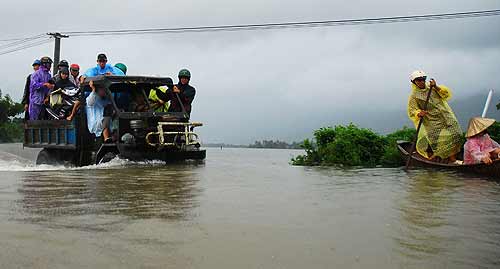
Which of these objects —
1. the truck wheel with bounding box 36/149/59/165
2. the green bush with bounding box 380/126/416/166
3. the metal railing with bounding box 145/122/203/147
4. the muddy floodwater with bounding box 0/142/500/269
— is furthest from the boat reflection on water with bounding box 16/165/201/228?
the green bush with bounding box 380/126/416/166

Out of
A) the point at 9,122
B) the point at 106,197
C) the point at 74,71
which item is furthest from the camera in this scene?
the point at 9,122

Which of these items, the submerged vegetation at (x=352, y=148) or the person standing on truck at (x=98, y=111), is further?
the submerged vegetation at (x=352, y=148)

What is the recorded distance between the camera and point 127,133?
1143cm

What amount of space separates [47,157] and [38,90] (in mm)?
1774

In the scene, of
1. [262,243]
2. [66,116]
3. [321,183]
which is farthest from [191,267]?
[66,116]

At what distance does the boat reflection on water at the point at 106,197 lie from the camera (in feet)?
14.4

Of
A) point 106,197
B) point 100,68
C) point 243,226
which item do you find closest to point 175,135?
point 100,68

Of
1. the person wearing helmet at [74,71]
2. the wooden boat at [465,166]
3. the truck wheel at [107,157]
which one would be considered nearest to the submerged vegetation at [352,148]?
the wooden boat at [465,166]

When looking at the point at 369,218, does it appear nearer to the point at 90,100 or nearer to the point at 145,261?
the point at 145,261

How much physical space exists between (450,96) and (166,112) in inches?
245

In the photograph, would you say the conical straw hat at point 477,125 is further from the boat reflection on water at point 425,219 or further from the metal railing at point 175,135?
the metal railing at point 175,135

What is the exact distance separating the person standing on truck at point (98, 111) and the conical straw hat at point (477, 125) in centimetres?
763

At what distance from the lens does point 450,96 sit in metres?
10.7

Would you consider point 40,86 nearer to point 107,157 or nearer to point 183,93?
point 107,157
